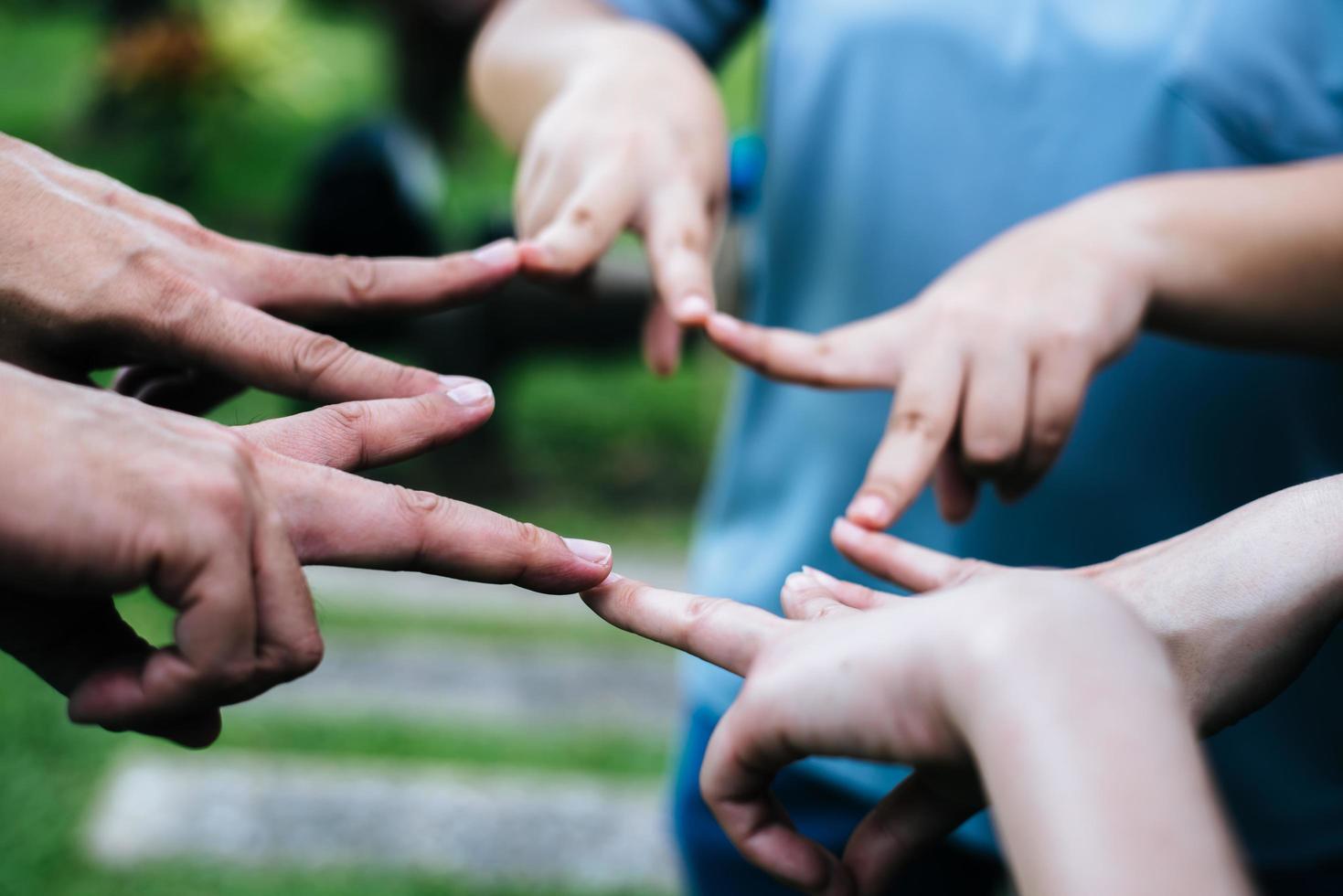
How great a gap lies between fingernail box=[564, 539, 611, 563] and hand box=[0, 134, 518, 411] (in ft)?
0.65

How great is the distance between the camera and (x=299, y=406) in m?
1.03

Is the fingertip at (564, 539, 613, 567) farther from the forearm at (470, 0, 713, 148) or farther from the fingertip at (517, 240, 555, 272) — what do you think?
the forearm at (470, 0, 713, 148)

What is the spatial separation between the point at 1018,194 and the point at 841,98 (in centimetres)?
22

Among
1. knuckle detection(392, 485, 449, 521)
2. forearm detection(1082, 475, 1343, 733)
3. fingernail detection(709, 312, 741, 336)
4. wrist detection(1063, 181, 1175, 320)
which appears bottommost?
fingernail detection(709, 312, 741, 336)

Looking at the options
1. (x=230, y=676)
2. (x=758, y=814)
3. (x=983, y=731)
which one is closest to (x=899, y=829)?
(x=758, y=814)

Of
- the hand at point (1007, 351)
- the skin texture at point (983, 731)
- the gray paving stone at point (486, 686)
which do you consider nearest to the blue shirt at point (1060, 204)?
the hand at point (1007, 351)

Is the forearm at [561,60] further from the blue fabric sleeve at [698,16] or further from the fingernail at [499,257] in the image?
the fingernail at [499,257]

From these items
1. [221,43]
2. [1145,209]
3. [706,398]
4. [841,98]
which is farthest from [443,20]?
[1145,209]

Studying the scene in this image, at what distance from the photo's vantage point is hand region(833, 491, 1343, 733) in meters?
0.75

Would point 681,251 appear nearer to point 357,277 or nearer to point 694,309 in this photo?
point 694,309

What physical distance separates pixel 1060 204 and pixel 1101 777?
796mm

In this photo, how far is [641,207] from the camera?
3.81 ft

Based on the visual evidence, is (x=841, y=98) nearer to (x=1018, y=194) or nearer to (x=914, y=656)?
(x=1018, y=194)

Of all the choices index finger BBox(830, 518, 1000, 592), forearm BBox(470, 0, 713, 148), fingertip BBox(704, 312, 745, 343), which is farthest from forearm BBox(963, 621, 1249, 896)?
forearm BBox(470, 0, 713, 148)
